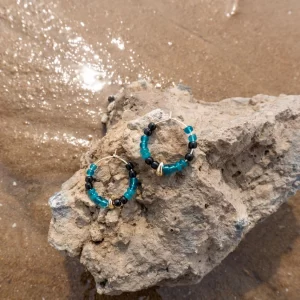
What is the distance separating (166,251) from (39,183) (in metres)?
1.47

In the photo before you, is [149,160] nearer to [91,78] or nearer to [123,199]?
[123,199]

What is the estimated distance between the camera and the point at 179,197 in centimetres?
222

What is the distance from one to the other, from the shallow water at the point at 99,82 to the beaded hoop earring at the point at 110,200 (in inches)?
37.2

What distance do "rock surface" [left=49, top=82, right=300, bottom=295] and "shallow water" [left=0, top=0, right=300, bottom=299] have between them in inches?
30.2

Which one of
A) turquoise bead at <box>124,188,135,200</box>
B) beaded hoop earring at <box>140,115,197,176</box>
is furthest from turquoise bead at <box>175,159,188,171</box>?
turquoise bead at <box>124,188,135,200</box>

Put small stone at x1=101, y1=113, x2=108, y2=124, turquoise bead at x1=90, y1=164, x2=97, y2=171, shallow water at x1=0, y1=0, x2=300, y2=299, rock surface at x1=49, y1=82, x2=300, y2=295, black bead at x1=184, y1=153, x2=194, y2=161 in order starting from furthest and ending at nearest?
small stone at x1=101, y1=113, x2=108, y2=124, shallow water at x1=0, y1=0, x2=300, y2=299, turquoise bead at x1=90, y1=164, x2=97, y2=171, rock surface at x1=49, y1=82, x2=300, y2=295, black bead at x1=184, y1=153, x2=194, y2=161

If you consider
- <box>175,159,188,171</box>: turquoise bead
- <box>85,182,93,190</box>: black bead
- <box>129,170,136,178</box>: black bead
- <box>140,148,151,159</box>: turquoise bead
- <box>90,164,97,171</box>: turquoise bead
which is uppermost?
<box>175,159,188,171</box>: turquoise bead

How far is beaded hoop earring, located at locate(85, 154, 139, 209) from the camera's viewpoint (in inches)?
89.3

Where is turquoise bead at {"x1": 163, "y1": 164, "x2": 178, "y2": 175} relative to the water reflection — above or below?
above

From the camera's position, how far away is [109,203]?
2277 mm

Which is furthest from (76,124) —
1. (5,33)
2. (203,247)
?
(203,247)

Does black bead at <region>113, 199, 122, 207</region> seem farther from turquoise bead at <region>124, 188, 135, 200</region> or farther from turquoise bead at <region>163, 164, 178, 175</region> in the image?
turquoise bead at <region>163, 164, 178, 175</region>

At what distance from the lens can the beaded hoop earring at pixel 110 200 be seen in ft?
7.44

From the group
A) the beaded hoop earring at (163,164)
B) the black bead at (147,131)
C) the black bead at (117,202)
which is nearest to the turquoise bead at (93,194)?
the black bead at (117,202)
